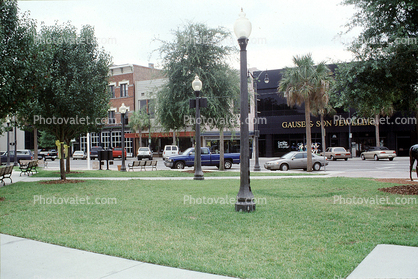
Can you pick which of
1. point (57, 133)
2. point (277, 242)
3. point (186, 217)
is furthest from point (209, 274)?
point (57, 133)

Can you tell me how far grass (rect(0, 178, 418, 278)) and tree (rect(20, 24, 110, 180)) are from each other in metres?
5.00

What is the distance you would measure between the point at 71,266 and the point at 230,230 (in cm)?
291

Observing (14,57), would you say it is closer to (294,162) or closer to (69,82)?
(69,82)

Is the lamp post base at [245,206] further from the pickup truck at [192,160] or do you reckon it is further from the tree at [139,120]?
the tree at [139,120]

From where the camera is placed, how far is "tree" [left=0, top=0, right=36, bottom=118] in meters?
10.2

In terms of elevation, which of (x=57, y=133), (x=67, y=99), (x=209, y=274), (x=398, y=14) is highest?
(x=398, y=14)

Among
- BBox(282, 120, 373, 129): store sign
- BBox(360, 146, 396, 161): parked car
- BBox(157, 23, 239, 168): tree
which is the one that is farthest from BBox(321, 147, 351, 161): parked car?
BBox(157, 23, 239, 168): tree

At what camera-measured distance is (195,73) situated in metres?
20.2

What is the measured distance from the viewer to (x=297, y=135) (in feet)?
159

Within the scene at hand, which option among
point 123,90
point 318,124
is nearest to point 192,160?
point 318,124

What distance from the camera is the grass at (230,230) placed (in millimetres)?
4802

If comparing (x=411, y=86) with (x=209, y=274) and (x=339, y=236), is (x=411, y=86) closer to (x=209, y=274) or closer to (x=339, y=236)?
(x=339, y=236)

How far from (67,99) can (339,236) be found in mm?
11949

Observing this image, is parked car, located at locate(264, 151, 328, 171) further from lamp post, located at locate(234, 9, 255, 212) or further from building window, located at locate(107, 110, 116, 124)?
building window, located at locate(107, 110, 116, 124)
